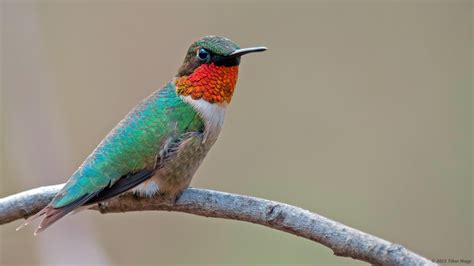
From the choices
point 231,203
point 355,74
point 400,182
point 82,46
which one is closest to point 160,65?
point 82,46

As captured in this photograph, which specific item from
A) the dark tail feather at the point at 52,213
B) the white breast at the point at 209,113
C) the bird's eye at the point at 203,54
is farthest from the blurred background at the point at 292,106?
the dark tail feather at the point at 52,213

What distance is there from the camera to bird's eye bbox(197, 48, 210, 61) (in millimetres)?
3588

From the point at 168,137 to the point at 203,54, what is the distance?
1.54 feet

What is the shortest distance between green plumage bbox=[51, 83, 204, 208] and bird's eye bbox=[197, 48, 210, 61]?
0.79 ft

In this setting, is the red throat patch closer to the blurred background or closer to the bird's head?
the bird's head

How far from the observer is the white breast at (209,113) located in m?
3.62

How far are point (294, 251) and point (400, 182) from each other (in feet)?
5.60

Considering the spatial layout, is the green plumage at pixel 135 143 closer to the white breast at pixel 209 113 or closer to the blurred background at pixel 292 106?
the white breast at pixel 209 113

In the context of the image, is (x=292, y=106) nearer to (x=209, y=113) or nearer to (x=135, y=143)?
(x=209, y=113)

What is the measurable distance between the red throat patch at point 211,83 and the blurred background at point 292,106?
6.24ft

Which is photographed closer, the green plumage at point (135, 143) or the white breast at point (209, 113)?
the green plumage at point (135, 143)

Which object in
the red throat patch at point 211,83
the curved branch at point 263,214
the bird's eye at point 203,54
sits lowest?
the curved branch at point 263,214

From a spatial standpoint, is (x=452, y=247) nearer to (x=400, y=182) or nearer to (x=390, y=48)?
(x=400, y=182)

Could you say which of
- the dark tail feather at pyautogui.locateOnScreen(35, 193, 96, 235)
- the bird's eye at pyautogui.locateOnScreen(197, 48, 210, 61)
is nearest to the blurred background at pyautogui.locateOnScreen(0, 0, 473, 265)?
the bird's eye at pyautogui.locateOnScreen(197, 48, 210, 61)
